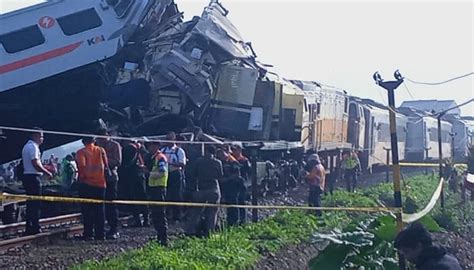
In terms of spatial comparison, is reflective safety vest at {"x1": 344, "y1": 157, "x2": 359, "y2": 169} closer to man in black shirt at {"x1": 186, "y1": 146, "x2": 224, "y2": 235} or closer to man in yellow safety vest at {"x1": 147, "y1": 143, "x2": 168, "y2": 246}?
man in black shirt at {"x1": 186, "y1": 146, "x2": 224, "y2": 235}

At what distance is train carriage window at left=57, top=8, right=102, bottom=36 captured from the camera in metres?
18.3

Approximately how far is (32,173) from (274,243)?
345cm

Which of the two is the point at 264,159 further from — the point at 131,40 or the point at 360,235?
the point at 360,235

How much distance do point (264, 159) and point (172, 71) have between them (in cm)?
468

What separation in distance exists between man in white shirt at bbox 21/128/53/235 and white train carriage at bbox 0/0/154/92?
5948 mm

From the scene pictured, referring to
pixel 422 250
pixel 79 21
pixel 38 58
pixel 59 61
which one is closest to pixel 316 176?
pixel 59 61

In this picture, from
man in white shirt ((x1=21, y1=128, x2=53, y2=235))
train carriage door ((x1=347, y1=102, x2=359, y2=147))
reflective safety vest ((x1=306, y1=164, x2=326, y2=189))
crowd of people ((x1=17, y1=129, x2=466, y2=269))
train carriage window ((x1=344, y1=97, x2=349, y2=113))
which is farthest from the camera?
train carriage door ((x1=347, y1=102, x2=359, y2=147))

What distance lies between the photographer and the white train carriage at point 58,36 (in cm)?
1788

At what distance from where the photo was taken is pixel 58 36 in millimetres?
18219

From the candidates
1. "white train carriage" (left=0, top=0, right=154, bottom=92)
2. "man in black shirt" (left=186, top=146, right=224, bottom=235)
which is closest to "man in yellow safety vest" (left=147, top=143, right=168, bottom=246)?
"man in black shirt" (left=186, top=146, right=224, bottom=235)

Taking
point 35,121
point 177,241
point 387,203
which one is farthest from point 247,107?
point 177,241

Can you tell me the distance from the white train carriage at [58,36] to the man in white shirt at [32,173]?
5.95 m

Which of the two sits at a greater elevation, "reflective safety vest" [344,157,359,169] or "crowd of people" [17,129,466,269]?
"reflective safety vest" [344,157,359,169]

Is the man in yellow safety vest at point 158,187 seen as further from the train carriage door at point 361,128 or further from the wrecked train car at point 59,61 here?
the train carriage door at point 361,128
